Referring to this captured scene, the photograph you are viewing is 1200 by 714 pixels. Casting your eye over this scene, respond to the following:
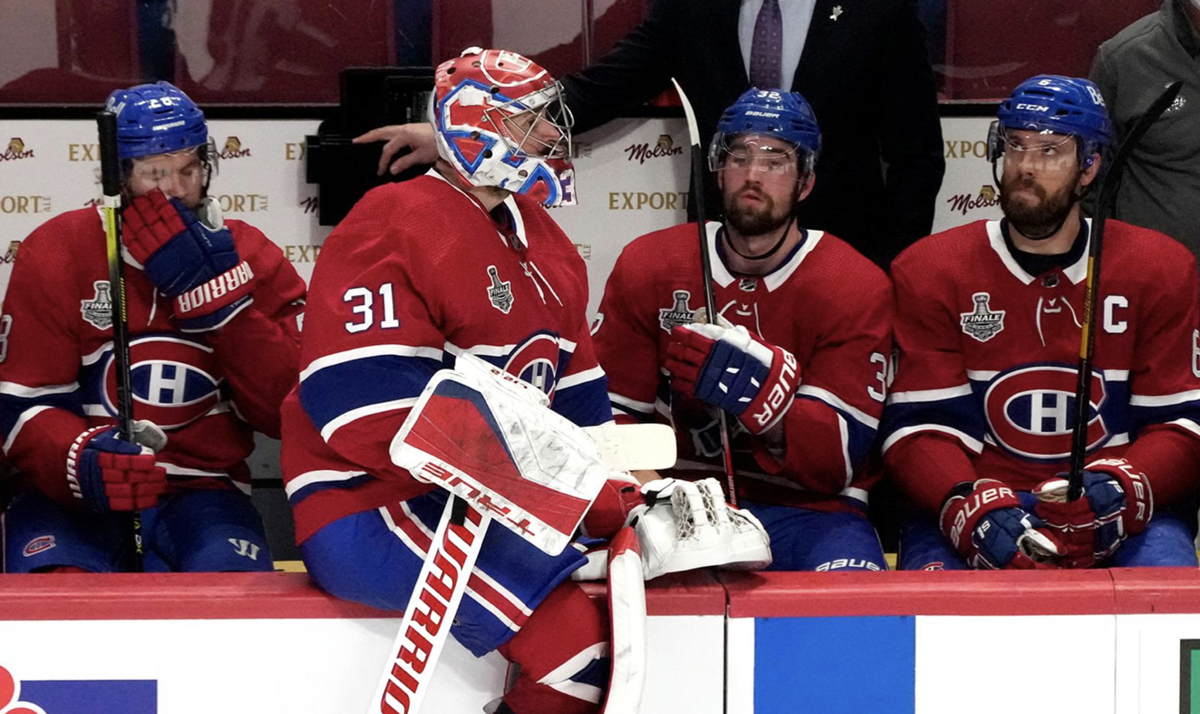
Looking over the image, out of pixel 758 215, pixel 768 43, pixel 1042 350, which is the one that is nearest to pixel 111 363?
pixel 758 215

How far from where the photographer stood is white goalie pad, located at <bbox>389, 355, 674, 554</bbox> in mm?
1774

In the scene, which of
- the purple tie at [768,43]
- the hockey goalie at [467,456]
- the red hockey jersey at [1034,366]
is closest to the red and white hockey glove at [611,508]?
the hockey goalie at [467,456]

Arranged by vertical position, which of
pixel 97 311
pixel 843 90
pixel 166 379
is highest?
pixel 843 90

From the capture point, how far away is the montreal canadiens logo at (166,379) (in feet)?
9.25

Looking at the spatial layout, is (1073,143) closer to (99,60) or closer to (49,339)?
(49,339)

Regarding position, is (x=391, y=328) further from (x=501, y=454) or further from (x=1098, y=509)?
(x=1098, y=509)

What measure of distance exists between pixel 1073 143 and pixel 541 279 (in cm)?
122

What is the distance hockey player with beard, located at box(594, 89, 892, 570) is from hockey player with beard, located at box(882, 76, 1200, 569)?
0.34 ft

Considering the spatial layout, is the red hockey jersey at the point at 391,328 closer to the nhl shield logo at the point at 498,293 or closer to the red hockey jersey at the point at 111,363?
the nhl shield logo at the point at 498,293

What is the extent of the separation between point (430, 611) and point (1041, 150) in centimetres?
162

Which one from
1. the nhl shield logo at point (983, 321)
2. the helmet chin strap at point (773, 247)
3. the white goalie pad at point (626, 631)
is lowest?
the white goalie pad at point (626, 631)

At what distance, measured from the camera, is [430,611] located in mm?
1862

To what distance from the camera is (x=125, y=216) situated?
107 inches

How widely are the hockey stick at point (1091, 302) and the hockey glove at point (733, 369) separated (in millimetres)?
510
